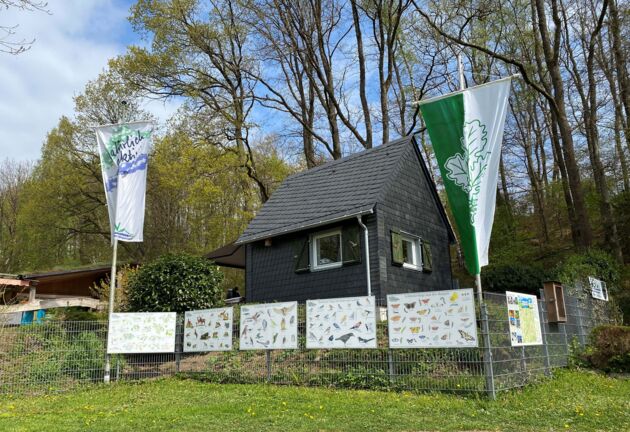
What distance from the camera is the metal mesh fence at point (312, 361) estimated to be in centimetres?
804

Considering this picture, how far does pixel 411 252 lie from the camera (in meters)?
15.6

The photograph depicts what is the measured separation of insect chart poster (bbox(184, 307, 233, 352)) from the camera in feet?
34.6

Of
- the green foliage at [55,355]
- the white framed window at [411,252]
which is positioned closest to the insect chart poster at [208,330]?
the green foliage at [55,355]

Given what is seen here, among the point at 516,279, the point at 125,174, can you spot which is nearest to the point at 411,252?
the point at 516,279

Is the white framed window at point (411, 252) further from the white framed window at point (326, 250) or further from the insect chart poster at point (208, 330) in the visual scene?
the insect chart poster at point (208, 330)

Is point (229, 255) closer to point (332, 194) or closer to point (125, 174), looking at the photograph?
point (332, 194)

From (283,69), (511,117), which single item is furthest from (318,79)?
(511,117)

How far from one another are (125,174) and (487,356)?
28.9 feet

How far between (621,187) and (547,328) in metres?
19.0

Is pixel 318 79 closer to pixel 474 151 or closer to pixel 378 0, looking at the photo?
pixel 378 0

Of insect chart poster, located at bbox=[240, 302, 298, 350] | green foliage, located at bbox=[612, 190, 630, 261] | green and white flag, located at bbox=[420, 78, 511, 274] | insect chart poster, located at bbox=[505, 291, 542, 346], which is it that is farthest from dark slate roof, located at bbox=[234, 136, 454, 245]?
green foliage, located at bbox=[612, 190, 630, 261]

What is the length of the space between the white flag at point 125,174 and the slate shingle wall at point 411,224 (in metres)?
6.06

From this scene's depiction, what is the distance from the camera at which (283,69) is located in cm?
2675

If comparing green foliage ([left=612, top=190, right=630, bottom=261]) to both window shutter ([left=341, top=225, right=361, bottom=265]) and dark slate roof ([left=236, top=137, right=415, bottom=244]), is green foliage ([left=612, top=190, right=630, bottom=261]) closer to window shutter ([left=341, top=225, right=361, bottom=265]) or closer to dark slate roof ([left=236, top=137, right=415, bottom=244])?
dark slate roof ([left=236, top=137, right=415, bottom=244])
